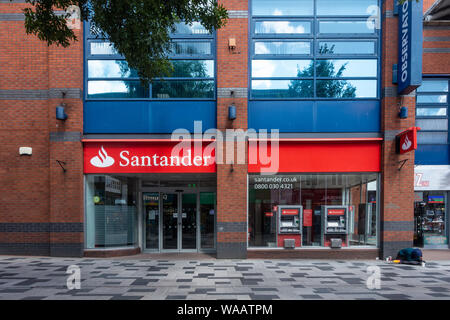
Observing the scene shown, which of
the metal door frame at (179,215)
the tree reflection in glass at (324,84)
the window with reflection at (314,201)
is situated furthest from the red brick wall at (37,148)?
the tree reflection in glass at (324,84)

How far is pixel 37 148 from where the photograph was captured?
32.3ft

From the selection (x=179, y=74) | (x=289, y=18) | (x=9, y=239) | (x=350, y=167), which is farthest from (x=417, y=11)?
(x=9, y=239)

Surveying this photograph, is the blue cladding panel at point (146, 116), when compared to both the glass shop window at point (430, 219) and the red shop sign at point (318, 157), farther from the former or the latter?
the glass shop window at point (430, 219)

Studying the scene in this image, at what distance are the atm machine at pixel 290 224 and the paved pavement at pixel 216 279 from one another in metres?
0.77

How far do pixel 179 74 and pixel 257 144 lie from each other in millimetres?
3567

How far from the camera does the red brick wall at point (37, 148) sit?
9625 mm

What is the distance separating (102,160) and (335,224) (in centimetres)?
818

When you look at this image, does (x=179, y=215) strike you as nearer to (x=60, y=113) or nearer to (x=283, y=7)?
(x=60, y=113)

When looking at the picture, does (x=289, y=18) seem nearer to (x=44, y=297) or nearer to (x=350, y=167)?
(x=350, y=167)

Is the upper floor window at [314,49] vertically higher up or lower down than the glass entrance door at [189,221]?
higher up

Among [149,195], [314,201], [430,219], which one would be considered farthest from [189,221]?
[430,219]

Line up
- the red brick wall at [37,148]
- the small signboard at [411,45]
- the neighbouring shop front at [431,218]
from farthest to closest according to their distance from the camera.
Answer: the neighbouring shop front at [431,218], the red brick wall at [37,148], the small signboard at [411,45]

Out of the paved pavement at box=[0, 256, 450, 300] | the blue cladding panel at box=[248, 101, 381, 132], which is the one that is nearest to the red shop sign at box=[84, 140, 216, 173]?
the blue cladding panel at box=[248, 101, 381, 132]

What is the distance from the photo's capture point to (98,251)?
9.70m
